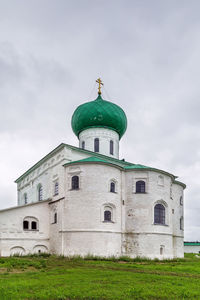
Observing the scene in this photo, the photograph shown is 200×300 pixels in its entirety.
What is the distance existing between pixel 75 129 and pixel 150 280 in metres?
19.0

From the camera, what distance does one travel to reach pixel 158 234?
2219 centimetres

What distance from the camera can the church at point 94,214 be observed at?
69.3ft

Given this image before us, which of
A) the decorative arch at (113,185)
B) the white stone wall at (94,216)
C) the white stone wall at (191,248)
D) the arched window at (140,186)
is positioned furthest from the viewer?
the white stone wall at (191,248)

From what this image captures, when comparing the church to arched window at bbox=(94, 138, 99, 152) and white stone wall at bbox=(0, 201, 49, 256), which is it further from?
arched window at bbox=(94, 138, 99, 152)

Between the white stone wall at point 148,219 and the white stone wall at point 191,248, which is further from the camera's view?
the white stone wall at point 191,248

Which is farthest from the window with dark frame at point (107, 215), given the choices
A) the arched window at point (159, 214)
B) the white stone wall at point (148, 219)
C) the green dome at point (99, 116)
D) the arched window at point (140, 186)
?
the green dome at point (99, 116)

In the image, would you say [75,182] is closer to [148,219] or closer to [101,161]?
[101,161]

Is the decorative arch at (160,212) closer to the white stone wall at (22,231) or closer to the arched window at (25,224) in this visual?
the white stone wall at (22,231)

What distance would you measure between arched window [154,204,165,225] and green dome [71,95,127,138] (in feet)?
27.2

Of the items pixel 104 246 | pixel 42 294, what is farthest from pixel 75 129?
pixel 42 294

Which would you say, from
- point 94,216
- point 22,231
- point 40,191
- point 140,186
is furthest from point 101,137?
point 22,231

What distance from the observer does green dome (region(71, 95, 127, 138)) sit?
1065 inches

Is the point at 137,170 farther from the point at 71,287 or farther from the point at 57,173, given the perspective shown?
the point at 71,287

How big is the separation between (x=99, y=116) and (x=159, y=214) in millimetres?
9679
